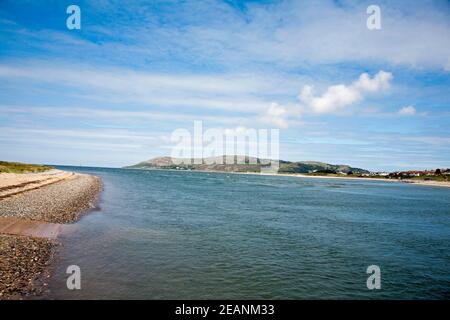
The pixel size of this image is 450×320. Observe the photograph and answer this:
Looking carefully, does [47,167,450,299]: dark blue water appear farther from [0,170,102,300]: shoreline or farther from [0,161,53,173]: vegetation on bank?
[0,161,53,173]: vegetation on bank

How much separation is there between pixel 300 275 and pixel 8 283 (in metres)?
15.0

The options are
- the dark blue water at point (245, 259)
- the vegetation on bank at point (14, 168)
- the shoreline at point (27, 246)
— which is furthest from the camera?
the vegetation on bank at point (14, 168)

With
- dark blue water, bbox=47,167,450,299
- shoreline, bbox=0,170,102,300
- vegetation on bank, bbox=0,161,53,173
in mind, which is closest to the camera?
shoreline, bbox=0,170,102,300

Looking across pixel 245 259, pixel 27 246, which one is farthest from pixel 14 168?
pixel 245 259

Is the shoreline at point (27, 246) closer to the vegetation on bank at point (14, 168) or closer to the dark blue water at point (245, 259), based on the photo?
the dark blue water at point (245, 259)

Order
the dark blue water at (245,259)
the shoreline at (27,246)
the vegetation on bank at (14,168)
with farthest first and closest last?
the vegetation on bank at (14,168) → the dark blue water at (245,259) → the shoreline at (27,246)

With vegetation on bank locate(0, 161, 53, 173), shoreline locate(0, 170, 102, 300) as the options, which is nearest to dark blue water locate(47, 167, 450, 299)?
shoreline locate(0, 170, 102, 300)

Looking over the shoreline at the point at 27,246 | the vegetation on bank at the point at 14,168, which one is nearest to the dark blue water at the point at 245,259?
the shoreline at the point at 27,246

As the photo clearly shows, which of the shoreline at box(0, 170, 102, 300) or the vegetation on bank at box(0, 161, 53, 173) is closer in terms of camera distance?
the shoreline at box(0, 170, 102, 300)

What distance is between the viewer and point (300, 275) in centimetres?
1895

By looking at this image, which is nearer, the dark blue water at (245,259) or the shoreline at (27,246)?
the shoreline at (27,246)
